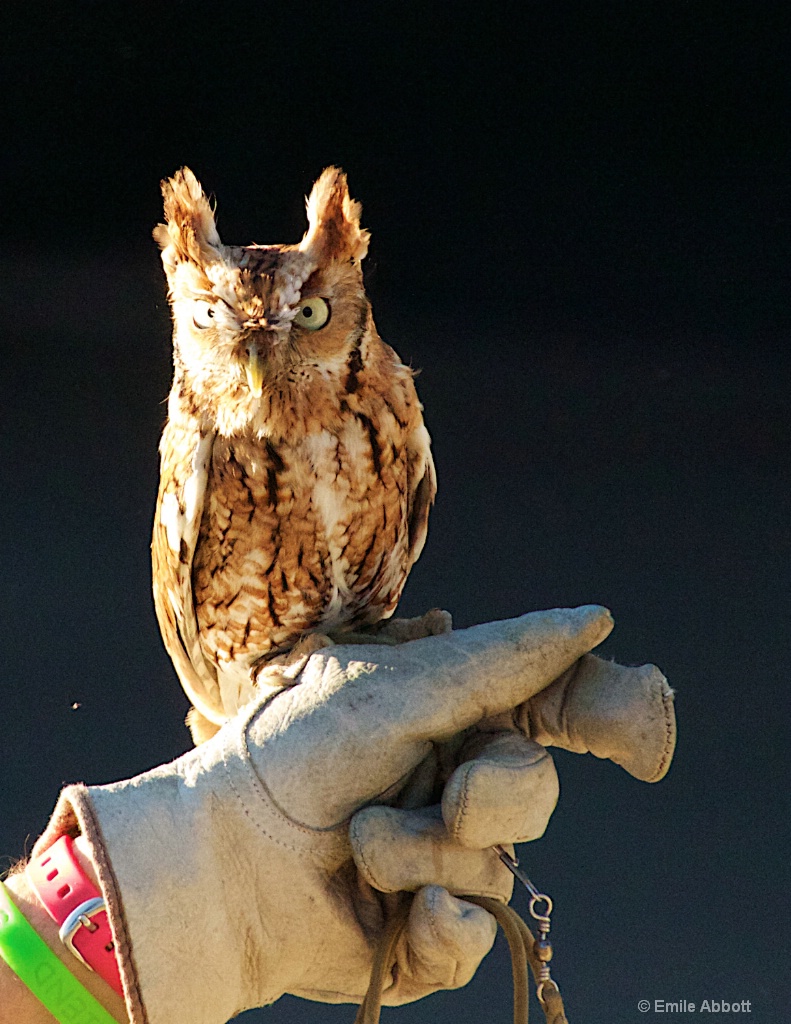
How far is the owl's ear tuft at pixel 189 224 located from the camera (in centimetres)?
102

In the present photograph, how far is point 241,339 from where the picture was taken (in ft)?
3.18

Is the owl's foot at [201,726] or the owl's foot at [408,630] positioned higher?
the owl's foot at [408,630]

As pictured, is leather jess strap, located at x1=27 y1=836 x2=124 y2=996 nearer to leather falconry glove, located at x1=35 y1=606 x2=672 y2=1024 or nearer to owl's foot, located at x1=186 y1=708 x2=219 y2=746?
leather falconry glove, located at x1=35 y1=606 x2=672 y2=1024

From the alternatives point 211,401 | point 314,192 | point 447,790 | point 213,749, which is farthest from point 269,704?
point 314,192

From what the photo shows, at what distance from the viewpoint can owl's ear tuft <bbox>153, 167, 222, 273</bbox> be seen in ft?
3.34

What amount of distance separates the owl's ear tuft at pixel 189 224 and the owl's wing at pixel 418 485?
29 centimetres

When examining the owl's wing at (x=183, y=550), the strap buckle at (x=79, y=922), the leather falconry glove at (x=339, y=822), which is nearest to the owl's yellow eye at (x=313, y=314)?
the owl's wing at (x=183, y=550)

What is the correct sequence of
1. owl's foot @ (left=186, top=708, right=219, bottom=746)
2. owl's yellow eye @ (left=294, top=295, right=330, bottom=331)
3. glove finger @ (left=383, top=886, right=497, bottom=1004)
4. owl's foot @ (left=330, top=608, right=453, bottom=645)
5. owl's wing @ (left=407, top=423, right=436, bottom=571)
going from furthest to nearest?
owl's foot @ (left=186, top=708, right=219, bottom=746) → owl's wing @ (left=407, top=423, right=436, bottom=571) → owl's foot @ (left=330, top=608, right=453, bottom=645) → owl's yellow eye @ (left=294, top=295, right=330, bottom=331) → glove finger @ (left=383, top=886, right=497, bottom=1004)

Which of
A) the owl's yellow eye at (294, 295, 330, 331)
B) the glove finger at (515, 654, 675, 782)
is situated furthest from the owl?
the glove finger at (515, 654, 675, 782)

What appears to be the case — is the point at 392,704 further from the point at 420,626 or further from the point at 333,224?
the point at 333,224

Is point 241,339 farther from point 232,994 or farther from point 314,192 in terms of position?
point 232,994

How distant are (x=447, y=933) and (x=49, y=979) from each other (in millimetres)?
321

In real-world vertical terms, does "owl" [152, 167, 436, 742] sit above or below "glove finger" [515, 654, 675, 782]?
above

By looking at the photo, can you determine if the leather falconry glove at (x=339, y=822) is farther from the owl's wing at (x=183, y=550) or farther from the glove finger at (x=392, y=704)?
the owl's wing at (x=183, y=550)
